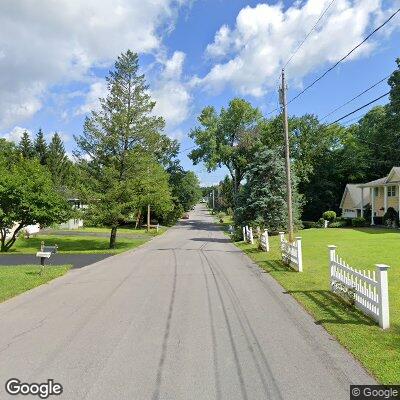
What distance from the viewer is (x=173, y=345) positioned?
7.17 metres

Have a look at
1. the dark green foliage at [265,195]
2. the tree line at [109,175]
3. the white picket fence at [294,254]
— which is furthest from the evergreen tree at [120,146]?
the white picket fence at [294,254]

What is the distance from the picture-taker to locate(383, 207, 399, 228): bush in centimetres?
3884

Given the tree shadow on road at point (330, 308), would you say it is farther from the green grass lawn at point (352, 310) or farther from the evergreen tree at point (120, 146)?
the evergreen tree at point (120, 146)

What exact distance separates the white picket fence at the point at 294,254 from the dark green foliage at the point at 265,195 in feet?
59.9

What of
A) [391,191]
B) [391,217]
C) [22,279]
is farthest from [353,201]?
[22,279]

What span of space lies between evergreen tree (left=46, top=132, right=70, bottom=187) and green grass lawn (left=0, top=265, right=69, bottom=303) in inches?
2399

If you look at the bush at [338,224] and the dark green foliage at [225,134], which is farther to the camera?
the dark green foliage at [225,134]

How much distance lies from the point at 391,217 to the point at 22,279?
3432 cm

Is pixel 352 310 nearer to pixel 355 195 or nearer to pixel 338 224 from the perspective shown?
pixel 338 224

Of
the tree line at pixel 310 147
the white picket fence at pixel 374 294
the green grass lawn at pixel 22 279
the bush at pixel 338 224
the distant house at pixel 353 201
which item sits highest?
the tree line at pixel 310 147

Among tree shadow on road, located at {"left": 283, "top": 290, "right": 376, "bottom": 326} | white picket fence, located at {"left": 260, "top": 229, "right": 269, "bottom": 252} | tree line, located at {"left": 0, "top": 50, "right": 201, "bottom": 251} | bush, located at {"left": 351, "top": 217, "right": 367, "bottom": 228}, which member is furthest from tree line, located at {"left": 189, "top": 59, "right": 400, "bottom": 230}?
tree shadow on road, located at {"left": 283, "top": 290, "right": 376, "bottom": 326}

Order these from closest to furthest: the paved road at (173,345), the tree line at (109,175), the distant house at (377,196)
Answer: the paved road at (173,345) → the tree line at (109,175) → the distant house at (377,196)

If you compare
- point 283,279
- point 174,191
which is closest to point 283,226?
point 283,279

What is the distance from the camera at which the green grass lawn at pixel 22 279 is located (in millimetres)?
12609
